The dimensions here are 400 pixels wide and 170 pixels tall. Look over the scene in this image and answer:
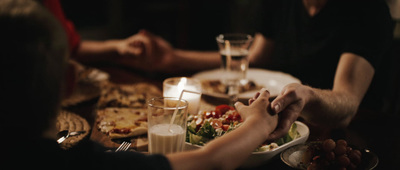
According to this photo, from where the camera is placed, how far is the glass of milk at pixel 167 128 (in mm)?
1147

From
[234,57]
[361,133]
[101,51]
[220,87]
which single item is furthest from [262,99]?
[101,51]

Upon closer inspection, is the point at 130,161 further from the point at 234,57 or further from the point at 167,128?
the point at 234,57

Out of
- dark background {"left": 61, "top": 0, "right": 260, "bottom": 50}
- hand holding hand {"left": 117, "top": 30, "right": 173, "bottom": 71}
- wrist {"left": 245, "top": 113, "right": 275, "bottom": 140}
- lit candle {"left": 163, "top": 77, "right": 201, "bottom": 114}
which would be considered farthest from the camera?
dark background {"left": 61, "top": 0, "right": 260, "bottom": 50}

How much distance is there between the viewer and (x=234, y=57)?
182cm

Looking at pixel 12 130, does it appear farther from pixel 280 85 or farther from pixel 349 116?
pixel 280 85

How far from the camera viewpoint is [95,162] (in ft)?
2.75

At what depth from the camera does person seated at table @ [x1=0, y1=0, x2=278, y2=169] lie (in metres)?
0.69

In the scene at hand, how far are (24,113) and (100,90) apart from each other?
1140 mm

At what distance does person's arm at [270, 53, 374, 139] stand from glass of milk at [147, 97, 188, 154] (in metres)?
0.26

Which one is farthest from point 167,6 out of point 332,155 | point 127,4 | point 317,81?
point 332,155

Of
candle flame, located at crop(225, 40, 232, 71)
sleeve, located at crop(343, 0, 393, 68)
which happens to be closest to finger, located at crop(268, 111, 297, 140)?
candle flame, located at crop(225, 40, 232, 71)

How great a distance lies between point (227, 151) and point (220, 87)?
3.32 ft

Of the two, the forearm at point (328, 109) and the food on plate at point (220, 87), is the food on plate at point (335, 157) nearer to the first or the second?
the forearm at point (328, 109)

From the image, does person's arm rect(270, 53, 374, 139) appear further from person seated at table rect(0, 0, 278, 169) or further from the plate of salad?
person seated at table rect(0, 0, 278, 169)
